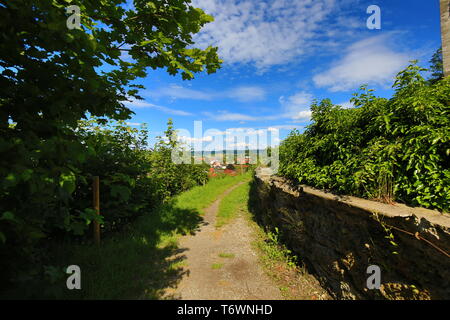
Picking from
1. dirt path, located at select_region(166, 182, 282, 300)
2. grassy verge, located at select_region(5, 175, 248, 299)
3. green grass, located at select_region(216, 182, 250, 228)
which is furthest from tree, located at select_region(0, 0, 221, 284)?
green grass, located at select_region(216, 182, 250, 228)

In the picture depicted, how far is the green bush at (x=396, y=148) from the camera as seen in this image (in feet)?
8.37

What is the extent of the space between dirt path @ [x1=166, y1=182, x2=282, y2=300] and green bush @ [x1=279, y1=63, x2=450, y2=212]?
2.31 metres

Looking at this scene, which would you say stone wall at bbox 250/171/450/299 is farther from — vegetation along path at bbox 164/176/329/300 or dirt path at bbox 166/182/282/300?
dirt path at bbox 166/182/282/300

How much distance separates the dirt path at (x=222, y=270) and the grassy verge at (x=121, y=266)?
0.28 meters

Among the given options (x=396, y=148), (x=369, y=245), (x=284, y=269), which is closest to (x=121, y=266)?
(x=284, y=269)

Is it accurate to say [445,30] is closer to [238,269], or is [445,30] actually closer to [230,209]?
[230,209]

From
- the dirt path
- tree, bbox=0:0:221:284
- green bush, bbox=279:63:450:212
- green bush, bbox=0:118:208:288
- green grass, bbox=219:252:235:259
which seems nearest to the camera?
tree, bbox=0:0:221:284

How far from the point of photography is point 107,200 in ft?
17.5

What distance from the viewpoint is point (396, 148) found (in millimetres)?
2938

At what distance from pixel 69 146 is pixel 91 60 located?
109cm

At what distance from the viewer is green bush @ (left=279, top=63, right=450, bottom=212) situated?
255 centimetres

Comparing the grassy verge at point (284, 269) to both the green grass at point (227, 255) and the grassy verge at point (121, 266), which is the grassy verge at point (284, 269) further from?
the grassy verge at point (121, 266)

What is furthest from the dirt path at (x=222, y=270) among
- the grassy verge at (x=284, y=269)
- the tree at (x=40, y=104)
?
the tree at (x=40, y=104)
